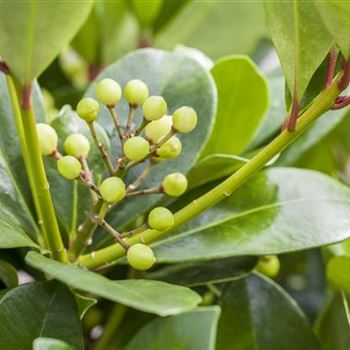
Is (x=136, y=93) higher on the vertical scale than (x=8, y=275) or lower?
higher

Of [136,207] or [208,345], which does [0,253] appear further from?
[208,345]

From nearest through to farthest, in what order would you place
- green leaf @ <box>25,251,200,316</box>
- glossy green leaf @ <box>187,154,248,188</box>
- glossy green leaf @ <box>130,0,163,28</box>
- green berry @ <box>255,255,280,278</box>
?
green leaf @ <box>25,251,200,316</box> < glossy green leaf @ <box>187,154,248,188</box> < green berry @ <box>255,255,280,278</box> < glossy green leaf @ <box>130,0,163,28</box>

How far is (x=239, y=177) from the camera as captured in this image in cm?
67

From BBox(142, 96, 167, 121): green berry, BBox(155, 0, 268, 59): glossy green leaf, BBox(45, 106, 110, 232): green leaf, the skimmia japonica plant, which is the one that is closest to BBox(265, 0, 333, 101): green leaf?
the skimmia japonica plant

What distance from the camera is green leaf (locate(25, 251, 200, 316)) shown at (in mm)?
548

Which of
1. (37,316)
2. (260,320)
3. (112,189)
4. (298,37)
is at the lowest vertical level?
(260,320)

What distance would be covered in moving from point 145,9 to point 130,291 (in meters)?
0.65

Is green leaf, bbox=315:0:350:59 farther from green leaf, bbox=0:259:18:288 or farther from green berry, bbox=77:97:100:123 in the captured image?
green leaf, bbox=0:259:18:288

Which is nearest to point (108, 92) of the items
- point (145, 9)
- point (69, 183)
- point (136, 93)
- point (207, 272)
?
point (136, 93)

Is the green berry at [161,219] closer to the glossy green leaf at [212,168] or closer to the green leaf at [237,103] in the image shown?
the glossy green leaf at [212,168]

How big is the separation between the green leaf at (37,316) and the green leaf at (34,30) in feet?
0.64

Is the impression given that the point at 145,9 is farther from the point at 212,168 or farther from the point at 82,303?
the point at 82,303

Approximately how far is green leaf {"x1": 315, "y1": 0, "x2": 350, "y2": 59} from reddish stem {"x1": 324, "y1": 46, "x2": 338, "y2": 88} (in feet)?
0.11

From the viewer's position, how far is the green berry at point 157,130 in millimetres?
694
